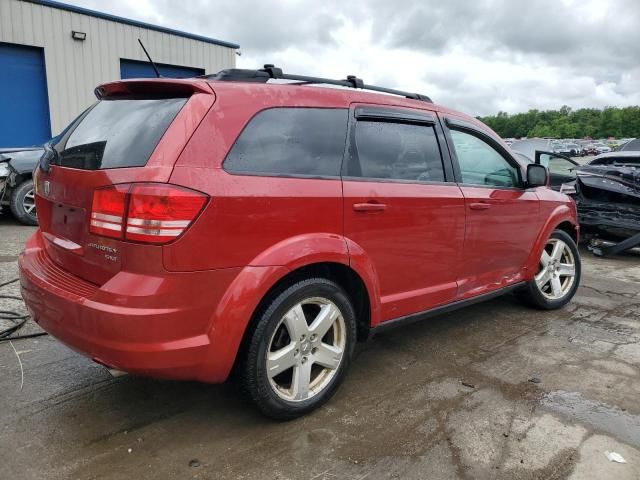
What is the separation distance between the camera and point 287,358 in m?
2.66

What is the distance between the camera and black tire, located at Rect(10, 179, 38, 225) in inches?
294

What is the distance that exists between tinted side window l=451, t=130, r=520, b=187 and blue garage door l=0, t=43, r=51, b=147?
10.7 meters

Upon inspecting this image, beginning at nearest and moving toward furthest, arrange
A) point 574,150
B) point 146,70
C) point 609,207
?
point 609,207, point 146,70, point 574,150

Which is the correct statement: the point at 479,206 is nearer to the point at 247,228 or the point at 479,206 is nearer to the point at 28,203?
the point at 247,228

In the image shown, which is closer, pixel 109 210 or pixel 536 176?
pixel 109 210

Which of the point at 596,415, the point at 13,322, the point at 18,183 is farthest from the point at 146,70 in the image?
the point at 596,415

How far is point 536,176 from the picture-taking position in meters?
4.13

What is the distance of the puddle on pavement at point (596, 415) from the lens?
2736mm

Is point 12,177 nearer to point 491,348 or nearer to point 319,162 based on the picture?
point 319,162

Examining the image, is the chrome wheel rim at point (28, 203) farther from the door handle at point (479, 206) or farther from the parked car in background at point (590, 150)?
the parked car in background at point (590, 150)

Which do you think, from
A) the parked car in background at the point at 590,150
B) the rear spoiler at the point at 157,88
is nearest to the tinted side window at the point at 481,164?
the rear spoiler at the point at 157,88

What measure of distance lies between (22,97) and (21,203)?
16.1 feet

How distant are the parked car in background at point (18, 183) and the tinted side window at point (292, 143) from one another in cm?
597

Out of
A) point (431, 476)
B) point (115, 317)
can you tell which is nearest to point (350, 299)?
point (431, 476)
